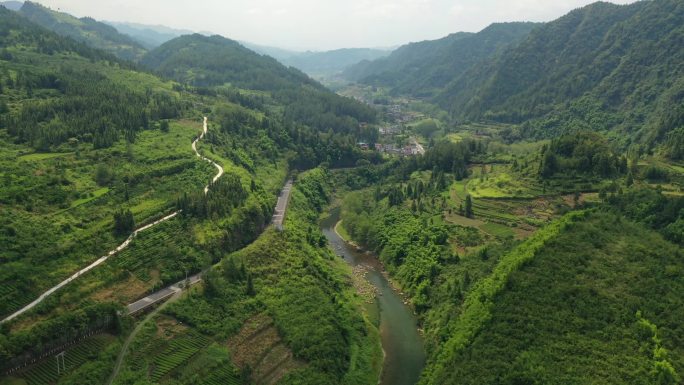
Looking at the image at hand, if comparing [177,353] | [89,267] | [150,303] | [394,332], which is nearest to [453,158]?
[394,332]

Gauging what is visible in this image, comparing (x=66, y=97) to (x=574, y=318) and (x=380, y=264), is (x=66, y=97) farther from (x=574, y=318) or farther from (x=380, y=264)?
(x=574, y=318)

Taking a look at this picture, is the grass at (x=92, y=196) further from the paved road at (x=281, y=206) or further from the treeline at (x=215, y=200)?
the paved road at (x=281, y=206)

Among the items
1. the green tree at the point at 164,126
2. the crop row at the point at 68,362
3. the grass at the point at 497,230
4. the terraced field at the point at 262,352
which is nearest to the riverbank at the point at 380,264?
the grass at the point at 497,230

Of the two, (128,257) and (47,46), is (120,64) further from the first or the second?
(128,257)

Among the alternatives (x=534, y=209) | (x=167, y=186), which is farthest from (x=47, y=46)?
(x=534, y=209)

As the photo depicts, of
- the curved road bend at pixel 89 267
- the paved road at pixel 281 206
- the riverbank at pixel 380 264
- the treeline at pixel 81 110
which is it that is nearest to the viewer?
the curved road bend at pixel 89 267

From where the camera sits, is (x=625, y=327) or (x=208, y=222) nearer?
(x=625, y=327)
